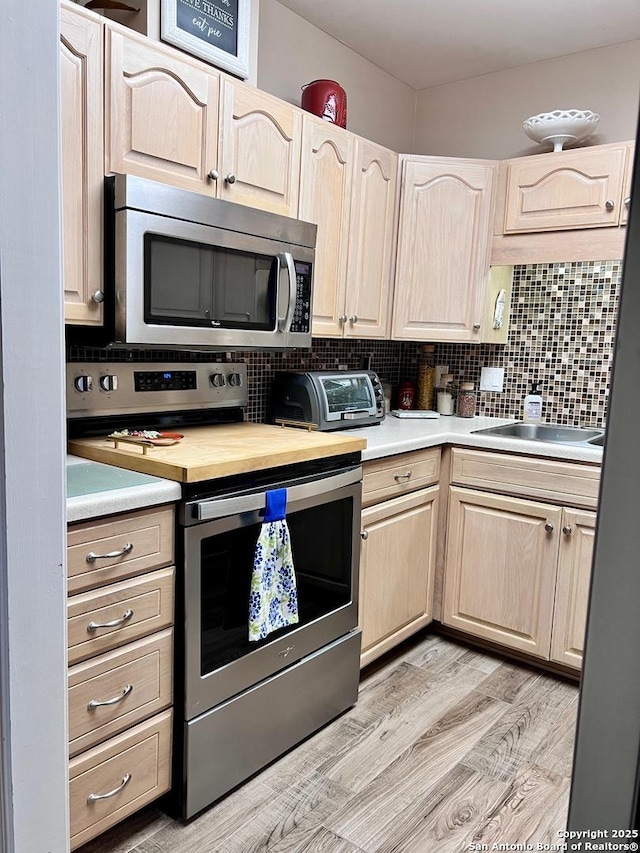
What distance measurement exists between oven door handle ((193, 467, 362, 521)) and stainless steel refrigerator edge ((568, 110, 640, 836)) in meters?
1.23

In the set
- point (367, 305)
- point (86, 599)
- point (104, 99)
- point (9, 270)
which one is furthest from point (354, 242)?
point (9, 270)

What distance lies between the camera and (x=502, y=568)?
2494 millimetres

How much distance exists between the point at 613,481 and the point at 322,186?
2186 mm

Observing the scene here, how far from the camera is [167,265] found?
1790mm

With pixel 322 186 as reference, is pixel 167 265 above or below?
below

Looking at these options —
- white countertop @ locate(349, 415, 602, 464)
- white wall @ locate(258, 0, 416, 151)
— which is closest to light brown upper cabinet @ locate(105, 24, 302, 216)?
white wall @ locate(258, 0, 416, 151)

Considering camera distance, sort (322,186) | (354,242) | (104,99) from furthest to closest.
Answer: (354,242)
(322,186)
(104,99)

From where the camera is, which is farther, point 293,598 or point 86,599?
point 293,598

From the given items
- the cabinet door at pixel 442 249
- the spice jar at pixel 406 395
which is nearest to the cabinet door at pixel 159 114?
the cabinet door at pixel 442 249

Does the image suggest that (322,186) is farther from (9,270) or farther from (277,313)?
(9,270)

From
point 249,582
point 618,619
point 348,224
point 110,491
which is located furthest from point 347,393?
point 618,619

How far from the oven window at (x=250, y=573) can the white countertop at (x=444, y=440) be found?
0.29 m

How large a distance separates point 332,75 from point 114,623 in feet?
8.24

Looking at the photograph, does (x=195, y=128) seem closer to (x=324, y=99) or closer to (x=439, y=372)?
(x=324, y=99)
